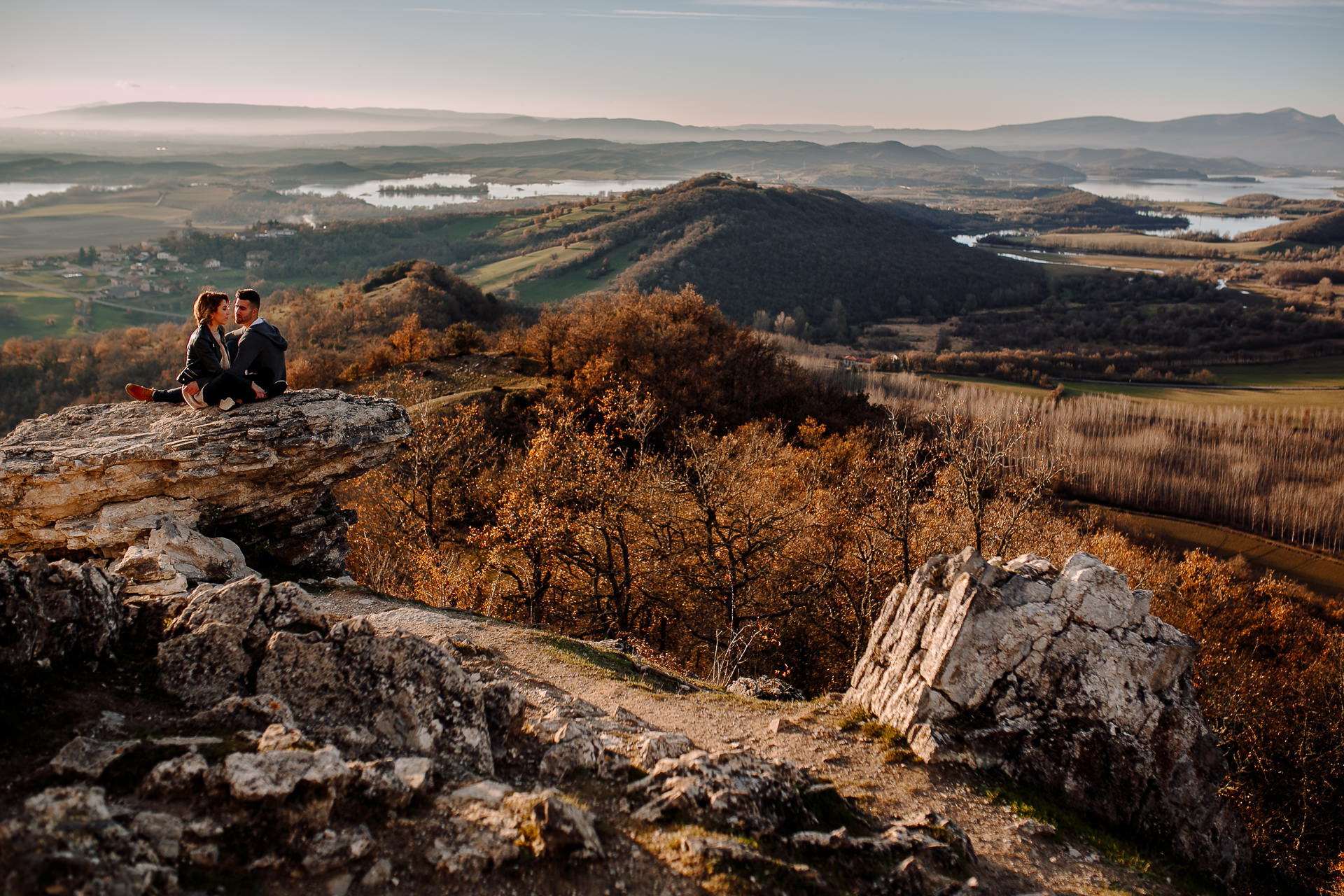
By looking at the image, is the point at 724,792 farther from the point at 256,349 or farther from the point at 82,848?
the point at 256,349

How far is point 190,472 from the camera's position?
15289 millimetres

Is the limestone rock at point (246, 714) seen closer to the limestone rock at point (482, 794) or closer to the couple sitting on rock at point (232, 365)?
the limestone rock at point (482, 794)

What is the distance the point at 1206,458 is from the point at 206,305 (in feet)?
316

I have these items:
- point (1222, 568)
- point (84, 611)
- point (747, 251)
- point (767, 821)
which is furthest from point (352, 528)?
point (747, 251)

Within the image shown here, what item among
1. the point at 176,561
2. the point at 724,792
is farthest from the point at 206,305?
the point at 724,792

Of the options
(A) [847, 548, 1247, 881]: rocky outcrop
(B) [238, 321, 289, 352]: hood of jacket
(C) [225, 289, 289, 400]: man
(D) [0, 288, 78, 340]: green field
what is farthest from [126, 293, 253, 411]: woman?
(D) [0, 288, 78, 340]: green field

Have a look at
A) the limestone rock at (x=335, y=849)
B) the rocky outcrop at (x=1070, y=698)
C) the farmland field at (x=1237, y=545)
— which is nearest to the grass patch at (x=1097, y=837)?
the rocky outcrop at (x=1070, y=698)

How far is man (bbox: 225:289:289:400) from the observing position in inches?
567

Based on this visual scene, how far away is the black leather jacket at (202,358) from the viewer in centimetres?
1456

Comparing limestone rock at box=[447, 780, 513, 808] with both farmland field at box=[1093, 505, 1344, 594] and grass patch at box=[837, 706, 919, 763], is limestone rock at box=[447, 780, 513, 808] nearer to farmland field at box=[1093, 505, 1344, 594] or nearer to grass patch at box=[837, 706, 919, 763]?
grass patch at box=[837, 706, 919, 763]

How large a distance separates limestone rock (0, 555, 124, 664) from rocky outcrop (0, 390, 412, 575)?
3.44 meters

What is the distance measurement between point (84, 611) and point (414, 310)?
7370cm

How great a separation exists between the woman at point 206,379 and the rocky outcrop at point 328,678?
6513mm

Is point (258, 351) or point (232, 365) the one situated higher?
point (258, 351)
